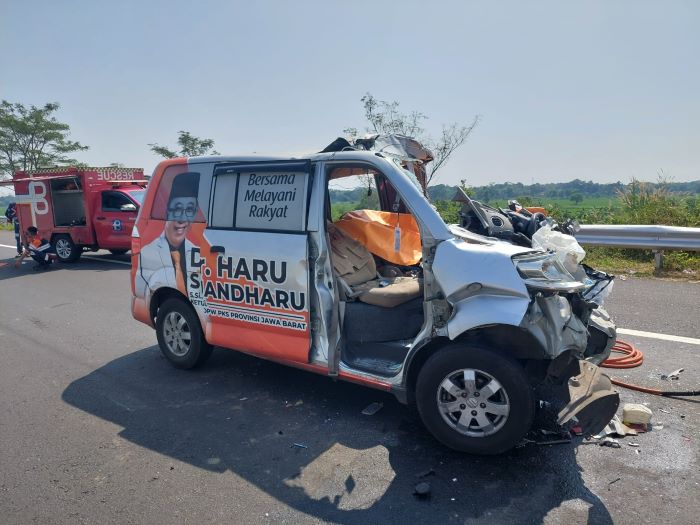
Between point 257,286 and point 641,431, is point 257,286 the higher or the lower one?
the higher one

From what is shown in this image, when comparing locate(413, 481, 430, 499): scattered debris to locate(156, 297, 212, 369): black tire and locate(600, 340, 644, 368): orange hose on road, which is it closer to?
locate(600, 340, 644, 368): orange hose on road

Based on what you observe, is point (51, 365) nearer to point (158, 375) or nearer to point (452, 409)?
point (158, 375)

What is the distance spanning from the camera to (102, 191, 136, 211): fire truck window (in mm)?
13562

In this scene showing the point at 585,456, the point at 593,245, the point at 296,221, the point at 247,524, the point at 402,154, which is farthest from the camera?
the point at 593,245

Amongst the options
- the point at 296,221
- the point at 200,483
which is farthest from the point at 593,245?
the point at 200,483

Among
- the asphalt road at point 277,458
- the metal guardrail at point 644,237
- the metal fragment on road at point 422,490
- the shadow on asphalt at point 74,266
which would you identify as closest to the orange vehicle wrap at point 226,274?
the asphalt road at point 277,458

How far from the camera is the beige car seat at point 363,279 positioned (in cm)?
406

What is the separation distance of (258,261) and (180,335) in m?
1.49

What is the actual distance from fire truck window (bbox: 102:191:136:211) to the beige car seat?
10.6 meters

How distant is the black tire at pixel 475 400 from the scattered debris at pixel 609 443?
0.75m

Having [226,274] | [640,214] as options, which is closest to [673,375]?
[226,274]

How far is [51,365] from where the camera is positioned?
5.68 metres

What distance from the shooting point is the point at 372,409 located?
13.7 feet

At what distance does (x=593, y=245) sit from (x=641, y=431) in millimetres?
6661
